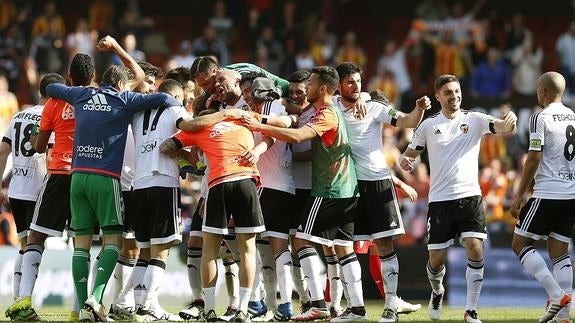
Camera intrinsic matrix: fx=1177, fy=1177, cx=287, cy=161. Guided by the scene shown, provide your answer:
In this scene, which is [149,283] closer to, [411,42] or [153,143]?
[153,143]

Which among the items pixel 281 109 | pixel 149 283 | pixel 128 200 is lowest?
pixel 149 283

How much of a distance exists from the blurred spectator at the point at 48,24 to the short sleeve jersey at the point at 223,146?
1526cm

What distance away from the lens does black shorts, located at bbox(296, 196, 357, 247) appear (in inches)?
490

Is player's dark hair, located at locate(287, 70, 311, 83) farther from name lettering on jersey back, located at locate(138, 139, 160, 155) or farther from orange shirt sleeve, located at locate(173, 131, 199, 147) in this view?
name lettering on jersey back, located at locate(138, 139, 160, 155)

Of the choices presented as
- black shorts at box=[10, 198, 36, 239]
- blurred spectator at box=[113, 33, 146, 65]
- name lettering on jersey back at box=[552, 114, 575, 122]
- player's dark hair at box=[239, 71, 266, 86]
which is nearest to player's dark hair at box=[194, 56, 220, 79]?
player's dark hair at box=[239, 71, 266, 86]

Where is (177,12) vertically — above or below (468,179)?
above

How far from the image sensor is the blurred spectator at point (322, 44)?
2712cm

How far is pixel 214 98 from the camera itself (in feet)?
43.3

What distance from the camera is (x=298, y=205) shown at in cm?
1321

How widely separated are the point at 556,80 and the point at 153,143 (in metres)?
4.39

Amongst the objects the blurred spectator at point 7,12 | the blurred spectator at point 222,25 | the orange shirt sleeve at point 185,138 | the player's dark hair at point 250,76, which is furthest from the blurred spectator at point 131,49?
the orange shirt sleeve at point 185,138

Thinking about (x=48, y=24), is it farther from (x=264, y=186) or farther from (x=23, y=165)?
(x=264, y=186)

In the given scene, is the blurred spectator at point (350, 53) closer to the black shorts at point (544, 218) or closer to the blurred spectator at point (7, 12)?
the blurred spectator at point (7, 12)

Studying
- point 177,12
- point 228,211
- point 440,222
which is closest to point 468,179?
point 440,222
